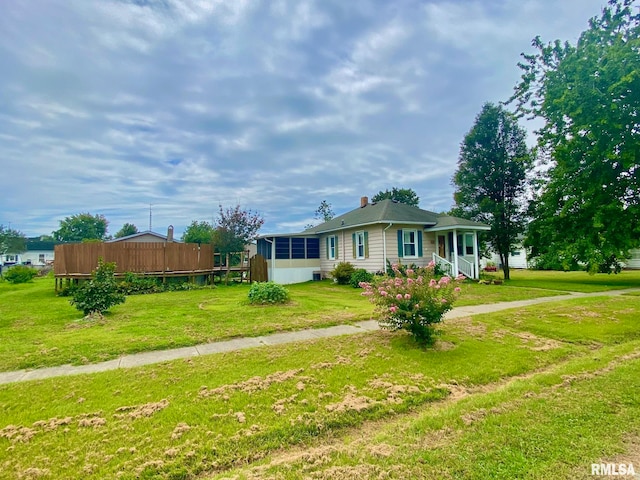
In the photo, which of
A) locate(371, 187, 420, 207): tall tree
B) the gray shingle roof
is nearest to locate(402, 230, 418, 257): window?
the gray shingle roof

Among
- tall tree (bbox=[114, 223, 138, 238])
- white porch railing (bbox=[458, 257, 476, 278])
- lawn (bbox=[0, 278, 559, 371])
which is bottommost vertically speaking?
lawn (bbox=[0, 278, 559, 371])

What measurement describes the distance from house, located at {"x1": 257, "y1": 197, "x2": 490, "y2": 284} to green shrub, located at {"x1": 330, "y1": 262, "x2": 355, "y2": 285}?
0.78 metres

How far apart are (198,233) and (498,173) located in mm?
36007

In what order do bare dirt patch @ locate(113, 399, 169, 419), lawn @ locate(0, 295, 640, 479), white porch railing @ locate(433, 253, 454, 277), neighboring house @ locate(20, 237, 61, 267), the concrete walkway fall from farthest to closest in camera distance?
neighboring house @ locate(20, 237, 61, 267), white porch railing @ locate(433, 253, 454, 277), the concrete walkway, bare dirt patch @ locate(113, 399, 169, 419), lawn @ locate(0, 295, 640, 479)

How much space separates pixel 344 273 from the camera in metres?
17.9

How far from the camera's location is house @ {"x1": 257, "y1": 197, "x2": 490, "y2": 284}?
17.0 metres

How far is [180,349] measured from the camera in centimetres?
560

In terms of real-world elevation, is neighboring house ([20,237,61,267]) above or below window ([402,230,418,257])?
above

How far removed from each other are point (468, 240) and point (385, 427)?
17315 millimetres

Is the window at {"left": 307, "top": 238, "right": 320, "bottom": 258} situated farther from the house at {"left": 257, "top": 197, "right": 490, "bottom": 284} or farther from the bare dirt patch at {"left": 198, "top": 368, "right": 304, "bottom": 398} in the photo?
the bare dirt patch at {"left": 198, "top": 368, "right": 304, "bottom": 398}

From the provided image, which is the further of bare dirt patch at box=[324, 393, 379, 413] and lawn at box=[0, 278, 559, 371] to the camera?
lawn at box=[0, 278, 559, 371]

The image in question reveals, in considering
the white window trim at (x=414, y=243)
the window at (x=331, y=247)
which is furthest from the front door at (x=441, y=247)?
the window at (x=331, y=247)

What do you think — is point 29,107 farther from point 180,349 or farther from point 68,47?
point 180,349

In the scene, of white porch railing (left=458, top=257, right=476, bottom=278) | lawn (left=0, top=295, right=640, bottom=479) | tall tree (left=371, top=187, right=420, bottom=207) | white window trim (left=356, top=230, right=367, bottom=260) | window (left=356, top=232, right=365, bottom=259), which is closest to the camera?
lawn (left=0, top=295, right=640, bottom=479)
